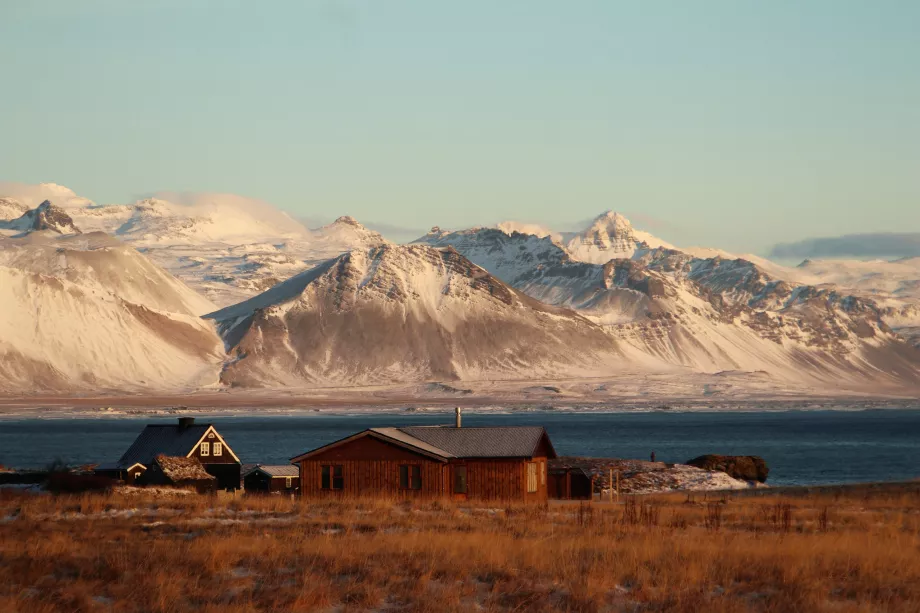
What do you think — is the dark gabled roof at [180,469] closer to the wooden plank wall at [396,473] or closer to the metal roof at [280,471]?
the metal roof at [280,471]

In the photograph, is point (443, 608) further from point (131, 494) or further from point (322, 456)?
point (322, 456)

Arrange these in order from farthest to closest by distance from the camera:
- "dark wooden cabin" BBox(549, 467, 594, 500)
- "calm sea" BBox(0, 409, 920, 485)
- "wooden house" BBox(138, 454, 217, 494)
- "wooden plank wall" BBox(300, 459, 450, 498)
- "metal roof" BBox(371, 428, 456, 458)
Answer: "calm sea" BBox(0, 409, 920, 485) → "dark wooden cabin" BBox(549, 467, 594, 500) → "wooden house" BBox(138, 454, 217, 494) → "metal roof" BBox(371, 428, 456, 458) → "wooden plank wall" BBox(300, 459, 450, 498)

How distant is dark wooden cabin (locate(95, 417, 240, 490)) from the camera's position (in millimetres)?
59531

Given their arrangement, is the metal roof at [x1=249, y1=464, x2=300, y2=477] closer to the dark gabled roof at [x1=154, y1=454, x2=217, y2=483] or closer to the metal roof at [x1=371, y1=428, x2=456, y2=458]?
the dark gabled roof at [x1=154, y1=454, x2=217, y2=483]

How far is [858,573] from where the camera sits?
23578mm

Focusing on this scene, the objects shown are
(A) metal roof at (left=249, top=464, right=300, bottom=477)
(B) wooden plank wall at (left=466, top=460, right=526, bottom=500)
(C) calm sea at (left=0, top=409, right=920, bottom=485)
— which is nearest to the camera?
(B) wooden plank wall at (left=466, top=460, right=526, bottom=500)

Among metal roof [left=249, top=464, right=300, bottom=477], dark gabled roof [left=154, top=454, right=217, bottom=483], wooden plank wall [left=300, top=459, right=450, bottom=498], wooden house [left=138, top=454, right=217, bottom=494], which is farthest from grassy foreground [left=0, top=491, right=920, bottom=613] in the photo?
metal roof [left=249, top=464, right=300, bottom=477]

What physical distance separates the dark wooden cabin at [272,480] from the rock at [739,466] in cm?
3049

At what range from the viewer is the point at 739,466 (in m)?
83.1

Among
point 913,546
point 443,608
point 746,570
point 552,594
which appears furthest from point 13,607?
point 913,546

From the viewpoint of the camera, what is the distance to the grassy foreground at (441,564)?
20.9 m

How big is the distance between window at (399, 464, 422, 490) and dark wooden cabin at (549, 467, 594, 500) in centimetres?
1120

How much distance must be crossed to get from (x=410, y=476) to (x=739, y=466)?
3990cm

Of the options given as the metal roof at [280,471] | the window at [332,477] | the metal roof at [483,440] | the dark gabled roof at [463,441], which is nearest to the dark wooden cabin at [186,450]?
the metal roof at [280,471]
